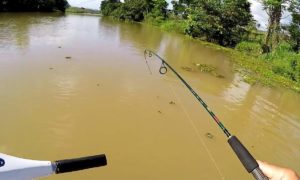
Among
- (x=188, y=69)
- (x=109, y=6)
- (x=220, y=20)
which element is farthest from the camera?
(x=109, y=6)

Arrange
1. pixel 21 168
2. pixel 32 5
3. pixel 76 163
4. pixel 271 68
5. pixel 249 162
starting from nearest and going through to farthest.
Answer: pixel 21 168 < pixel 76 163 < pixel 249 162 < pixel 271 68 < pixel 32 5

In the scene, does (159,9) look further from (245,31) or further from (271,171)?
(271,171)

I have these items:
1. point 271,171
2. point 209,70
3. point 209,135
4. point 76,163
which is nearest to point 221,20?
point 209,70

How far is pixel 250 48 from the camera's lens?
2319 centimetres

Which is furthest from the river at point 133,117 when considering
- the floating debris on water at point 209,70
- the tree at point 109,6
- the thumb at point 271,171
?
the tree at point 109,6

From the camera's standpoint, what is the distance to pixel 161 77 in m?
11.3

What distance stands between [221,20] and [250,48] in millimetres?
3988

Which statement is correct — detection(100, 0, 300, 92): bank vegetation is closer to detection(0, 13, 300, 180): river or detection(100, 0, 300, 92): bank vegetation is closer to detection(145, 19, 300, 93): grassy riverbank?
detection(145, 19, 300, 93): grassy riverbank

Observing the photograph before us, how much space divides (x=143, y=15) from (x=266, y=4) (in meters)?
22.8

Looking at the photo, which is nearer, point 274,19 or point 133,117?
point 133,117

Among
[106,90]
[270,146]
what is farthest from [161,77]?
[270,146]

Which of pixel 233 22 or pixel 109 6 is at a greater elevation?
pixel 109 6

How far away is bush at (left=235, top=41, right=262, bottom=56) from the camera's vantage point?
74.6 feet

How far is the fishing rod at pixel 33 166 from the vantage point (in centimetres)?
171
